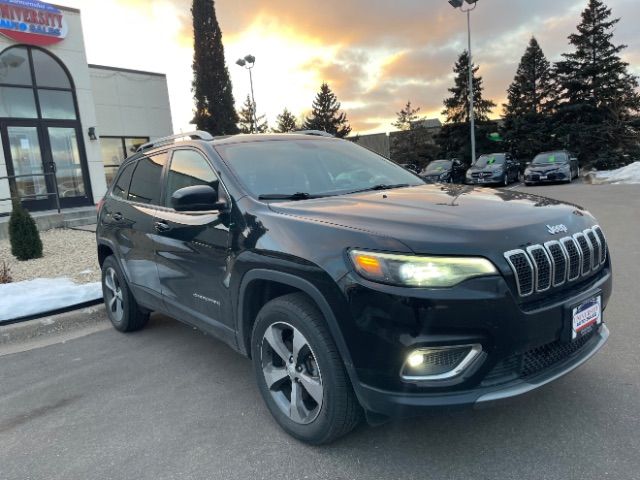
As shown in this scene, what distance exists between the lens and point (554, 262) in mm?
2426

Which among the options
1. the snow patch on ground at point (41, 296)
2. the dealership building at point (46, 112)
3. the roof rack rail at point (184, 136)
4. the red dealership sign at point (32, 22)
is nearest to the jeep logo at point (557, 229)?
the roof rack rail at point (184, 136)

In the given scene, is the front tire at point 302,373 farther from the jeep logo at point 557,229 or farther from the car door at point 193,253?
the jeep logo at point 557,229

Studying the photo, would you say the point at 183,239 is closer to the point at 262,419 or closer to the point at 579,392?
the point at 262,419

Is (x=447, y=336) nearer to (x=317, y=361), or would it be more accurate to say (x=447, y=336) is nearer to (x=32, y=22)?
(x=317, y=361)

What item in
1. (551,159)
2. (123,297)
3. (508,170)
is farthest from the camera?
(508,170)

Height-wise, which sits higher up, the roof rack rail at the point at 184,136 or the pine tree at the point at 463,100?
the pine tree at the point at 463,100

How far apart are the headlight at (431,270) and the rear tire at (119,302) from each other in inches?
130

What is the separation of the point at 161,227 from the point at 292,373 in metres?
1.76

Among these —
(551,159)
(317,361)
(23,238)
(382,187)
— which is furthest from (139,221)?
(551,159)

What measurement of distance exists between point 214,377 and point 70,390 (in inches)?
43.7

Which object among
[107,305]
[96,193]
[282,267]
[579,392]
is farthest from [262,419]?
[96,193]

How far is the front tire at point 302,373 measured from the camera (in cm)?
246

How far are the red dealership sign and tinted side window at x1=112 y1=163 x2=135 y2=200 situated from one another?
37.1 ft

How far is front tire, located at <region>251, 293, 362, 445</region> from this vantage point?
246 centimetres
